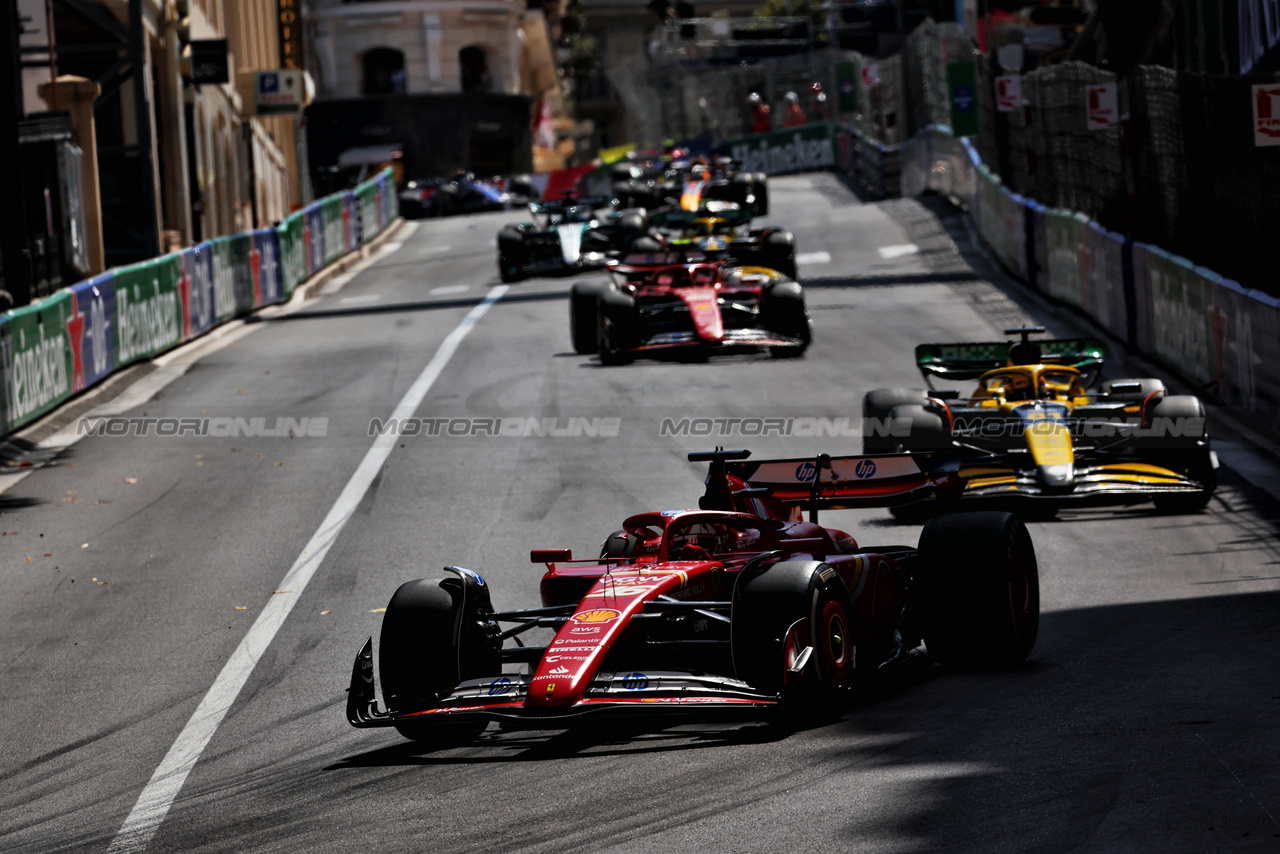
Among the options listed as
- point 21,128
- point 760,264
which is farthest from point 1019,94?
point 21,128

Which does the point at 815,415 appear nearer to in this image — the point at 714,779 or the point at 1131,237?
the point at 1131,237

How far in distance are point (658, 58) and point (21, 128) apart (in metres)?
48.2

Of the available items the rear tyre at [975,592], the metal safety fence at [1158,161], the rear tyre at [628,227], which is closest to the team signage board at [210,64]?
the rear tyre at [628,227]

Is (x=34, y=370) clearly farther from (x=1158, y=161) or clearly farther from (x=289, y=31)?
(x=289, y=31)

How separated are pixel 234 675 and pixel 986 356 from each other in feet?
22.8

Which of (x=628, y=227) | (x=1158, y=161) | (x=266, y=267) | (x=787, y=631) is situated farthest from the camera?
(x=266, y=267)

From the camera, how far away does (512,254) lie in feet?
97.9

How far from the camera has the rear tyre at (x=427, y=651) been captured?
729cm

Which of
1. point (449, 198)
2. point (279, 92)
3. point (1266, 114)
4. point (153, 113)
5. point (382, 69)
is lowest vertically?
point (1266, 114)

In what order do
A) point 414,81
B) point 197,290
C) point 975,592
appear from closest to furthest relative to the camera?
point 975,592 < point 197,290 < point 414,81

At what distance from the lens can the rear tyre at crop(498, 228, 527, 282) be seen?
29.6m

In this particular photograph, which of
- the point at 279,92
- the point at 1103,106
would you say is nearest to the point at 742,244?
the point at 1103,106

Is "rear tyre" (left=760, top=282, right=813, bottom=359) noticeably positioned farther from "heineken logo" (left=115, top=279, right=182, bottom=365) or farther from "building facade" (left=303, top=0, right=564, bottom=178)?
"building facade" (left=303, top=0, right=564, bottom=178)

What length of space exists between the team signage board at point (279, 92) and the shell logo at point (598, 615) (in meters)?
36.2
